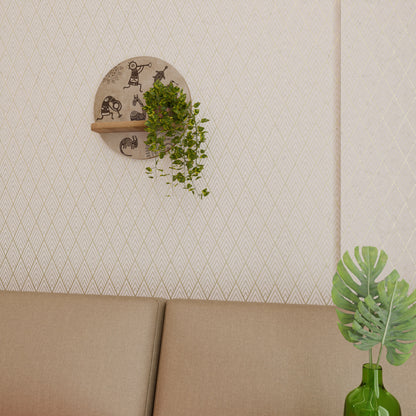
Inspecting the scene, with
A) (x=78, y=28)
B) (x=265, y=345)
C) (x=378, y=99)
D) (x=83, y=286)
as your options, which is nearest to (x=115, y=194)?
(x=83, y=286)

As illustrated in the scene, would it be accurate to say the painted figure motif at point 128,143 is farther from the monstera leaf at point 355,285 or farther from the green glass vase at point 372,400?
the green glass vase at point 372,400

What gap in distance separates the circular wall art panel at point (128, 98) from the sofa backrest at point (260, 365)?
730mm

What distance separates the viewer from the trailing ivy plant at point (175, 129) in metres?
1.51

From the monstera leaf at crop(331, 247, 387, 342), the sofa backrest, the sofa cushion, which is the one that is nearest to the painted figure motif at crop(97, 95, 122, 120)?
the sofa cushion

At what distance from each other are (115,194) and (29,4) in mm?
949

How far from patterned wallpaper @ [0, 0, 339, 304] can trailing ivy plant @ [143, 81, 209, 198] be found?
78 mm

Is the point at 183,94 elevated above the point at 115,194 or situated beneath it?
elevated above

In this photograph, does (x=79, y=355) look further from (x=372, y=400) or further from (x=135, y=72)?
(x=135, y=72)

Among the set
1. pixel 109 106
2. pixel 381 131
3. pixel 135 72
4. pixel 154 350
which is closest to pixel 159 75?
pixel 135 72

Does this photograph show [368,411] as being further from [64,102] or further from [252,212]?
[64,102]

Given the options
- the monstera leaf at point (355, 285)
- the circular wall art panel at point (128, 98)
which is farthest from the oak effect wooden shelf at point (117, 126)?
the monstera leaf at point (355, 285)

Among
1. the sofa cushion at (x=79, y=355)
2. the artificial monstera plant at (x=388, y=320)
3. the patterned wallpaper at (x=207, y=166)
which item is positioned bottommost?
the sofa cushion at (x=79, y=355)

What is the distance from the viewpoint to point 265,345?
123 centimetres

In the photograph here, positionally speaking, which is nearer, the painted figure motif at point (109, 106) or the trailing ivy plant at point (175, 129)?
the trailing ivy plant at point (175, 129)
